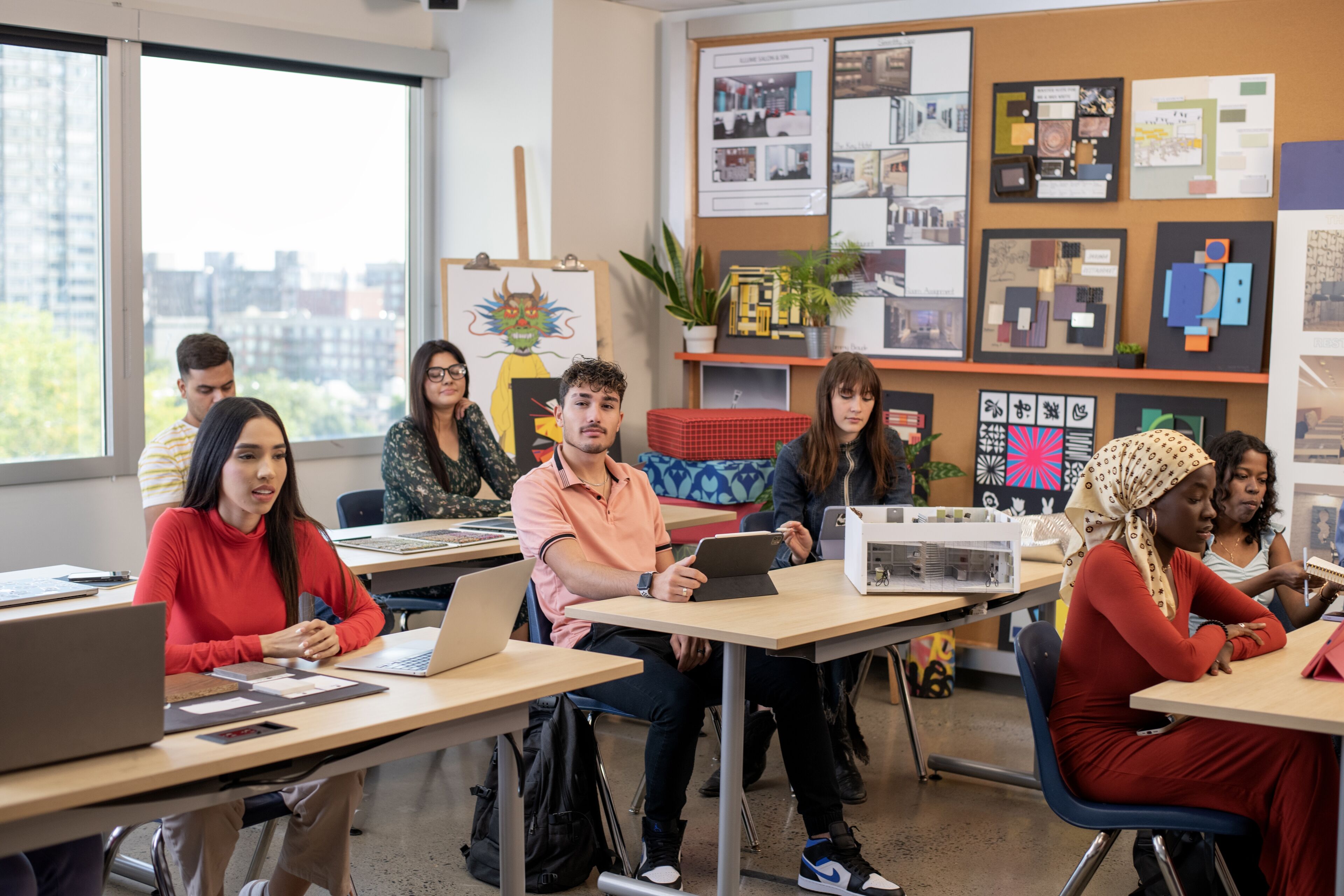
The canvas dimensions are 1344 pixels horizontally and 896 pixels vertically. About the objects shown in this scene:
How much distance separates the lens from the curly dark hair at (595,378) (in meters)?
3.38

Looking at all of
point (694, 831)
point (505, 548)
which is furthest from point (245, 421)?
point (694, 831)

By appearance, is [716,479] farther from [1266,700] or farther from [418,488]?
[1266,700]

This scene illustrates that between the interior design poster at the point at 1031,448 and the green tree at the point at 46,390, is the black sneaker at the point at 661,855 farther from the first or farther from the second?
the green tree at the point at 46,390

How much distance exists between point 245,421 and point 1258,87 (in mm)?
3987

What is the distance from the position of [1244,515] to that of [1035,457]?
1.42 meters

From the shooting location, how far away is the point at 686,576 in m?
3.11

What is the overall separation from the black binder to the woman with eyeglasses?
133 cm

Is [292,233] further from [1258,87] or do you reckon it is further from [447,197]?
[1258,87]

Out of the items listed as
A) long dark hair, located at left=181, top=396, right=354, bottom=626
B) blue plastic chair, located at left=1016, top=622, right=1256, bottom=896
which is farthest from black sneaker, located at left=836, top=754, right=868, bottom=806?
long dark hair, located at left=181, top=396, right=354, bottom=626

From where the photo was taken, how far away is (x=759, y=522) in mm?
4266

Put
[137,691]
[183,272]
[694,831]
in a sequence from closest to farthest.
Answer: [137,691] < [694,831] < [183,272]

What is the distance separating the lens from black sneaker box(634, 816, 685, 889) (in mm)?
3145

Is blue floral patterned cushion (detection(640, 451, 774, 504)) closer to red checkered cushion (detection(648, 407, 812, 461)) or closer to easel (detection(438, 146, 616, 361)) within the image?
red checkered cushion (detection(648, 407, 812, 461))

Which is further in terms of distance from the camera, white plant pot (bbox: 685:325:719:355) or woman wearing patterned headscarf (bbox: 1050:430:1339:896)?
white plant pot (bbox: 685:325:719:355)
